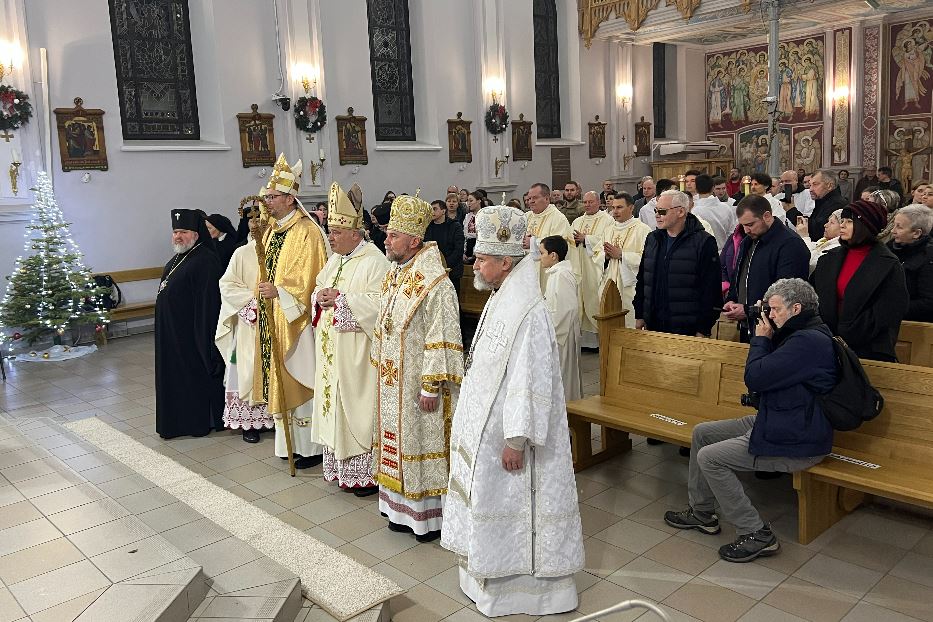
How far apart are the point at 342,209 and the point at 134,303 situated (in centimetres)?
810

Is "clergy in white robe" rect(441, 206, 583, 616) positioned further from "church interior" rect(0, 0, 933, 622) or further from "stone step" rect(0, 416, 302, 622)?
"stone step" rect(0, 416, 302, 622)

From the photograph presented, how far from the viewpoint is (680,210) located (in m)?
5.59

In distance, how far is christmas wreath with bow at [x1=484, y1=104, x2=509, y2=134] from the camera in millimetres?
16047

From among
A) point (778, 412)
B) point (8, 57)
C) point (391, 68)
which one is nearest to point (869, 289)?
point (778, 412)

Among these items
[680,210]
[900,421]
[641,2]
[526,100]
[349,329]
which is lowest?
[900,421]

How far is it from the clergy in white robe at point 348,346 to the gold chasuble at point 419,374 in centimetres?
43

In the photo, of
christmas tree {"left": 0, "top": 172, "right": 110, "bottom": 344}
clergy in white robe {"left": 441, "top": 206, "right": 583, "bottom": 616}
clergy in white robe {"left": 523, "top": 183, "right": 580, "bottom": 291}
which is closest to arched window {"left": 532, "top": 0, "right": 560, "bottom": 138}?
clergy in white robe {"left": 523, "top": 183, "right": 580, "bottom": 291}

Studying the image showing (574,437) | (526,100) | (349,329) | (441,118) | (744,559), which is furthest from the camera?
(526,100)

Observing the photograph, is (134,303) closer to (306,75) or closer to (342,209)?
(306,75)

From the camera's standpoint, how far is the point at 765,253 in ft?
17.5

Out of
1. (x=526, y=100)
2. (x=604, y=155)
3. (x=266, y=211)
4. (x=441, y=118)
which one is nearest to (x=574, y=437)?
(x=266, y=211)

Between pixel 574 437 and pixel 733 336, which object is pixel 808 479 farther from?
pixel 733 336

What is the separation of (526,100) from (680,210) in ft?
39.1

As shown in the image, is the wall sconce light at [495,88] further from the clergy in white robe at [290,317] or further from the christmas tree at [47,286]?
the clergy in white robe at [290,317]
